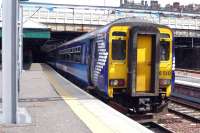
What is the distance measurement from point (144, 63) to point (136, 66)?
333 millimetres

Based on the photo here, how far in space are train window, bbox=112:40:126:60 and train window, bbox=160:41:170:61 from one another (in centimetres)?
128

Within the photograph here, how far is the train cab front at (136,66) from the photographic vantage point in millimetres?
13156

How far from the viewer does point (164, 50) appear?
46.8 feet

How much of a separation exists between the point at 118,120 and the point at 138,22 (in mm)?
4646

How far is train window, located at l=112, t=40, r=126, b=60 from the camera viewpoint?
13.5 meters

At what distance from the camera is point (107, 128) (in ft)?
28.8

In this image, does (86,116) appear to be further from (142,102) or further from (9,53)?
(142,102)

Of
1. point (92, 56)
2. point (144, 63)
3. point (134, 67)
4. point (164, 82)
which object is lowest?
point (164, 82)

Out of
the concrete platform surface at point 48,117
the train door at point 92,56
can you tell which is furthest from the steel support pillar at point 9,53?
the train door at point 92,56

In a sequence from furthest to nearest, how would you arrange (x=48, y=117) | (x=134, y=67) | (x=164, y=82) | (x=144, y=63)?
(x=164, y=82) < (x=144, y=63) < (x=134, y=67) < (x=48, y=117)

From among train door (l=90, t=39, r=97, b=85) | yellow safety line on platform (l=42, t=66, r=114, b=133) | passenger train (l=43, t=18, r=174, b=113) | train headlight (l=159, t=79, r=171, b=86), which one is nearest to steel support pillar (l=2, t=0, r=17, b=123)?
yellow safety line on platform (l=42, t=66, r=114, b=133)

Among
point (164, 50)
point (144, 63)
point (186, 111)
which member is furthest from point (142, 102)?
point (186, 111)

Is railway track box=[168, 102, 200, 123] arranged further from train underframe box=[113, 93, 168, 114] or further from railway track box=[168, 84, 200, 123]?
train underframe box=[113, 93, 168, 114]

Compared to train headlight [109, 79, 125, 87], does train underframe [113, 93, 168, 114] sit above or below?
below
